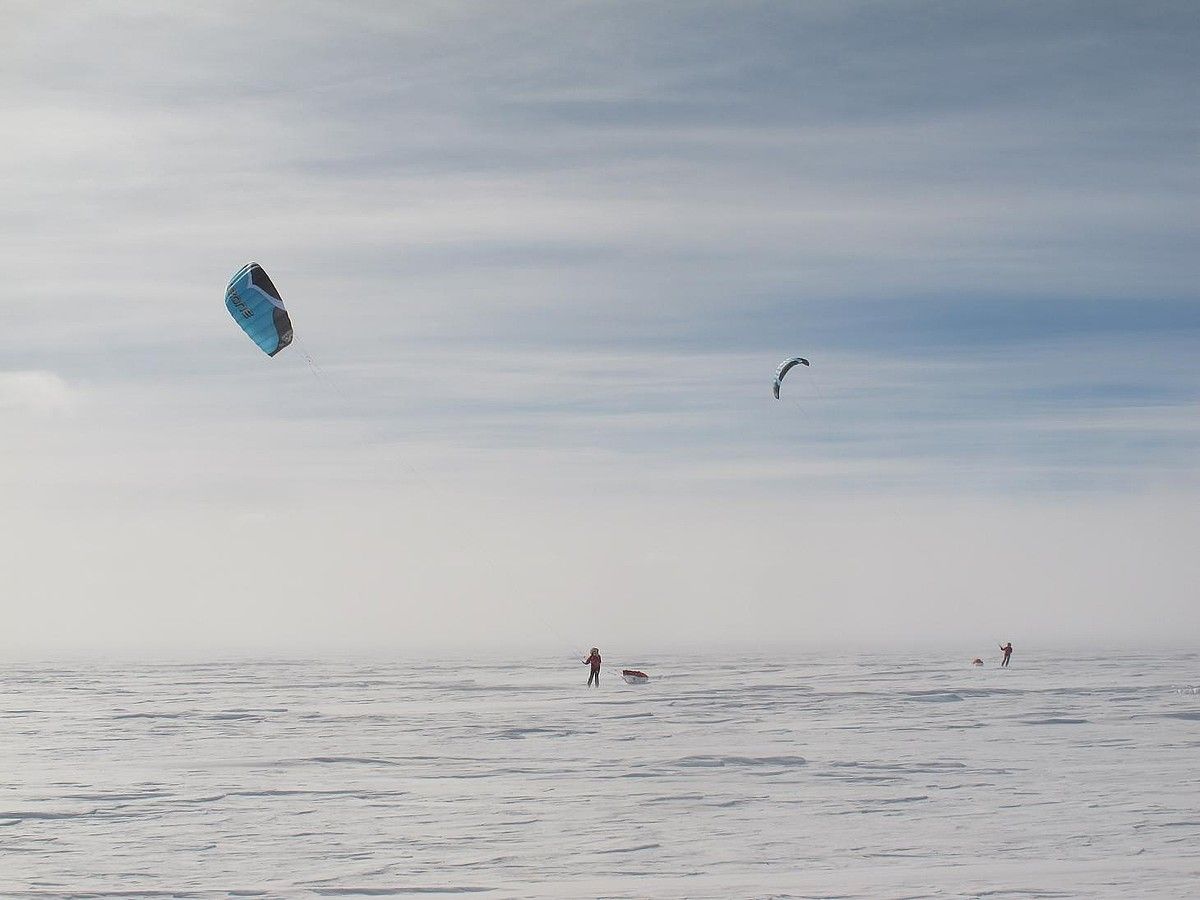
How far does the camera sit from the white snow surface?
955 cm

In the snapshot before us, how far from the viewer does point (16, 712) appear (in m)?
26.9

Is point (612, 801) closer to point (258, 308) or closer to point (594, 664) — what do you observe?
point (258, 308)

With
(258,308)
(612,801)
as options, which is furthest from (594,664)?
(612,801)

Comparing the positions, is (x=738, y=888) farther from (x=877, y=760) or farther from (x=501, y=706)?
(x=501, y=706)

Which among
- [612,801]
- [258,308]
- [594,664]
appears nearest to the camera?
[612,801]

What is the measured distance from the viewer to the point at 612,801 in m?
13.1

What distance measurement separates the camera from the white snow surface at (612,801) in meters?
9.55

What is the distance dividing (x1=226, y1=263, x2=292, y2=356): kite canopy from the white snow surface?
784 cm

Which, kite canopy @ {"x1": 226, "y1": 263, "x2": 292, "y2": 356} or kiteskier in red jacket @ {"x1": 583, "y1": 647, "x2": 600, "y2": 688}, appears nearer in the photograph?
kite canopy @ {"x1": 226, "y1": 263, "x2": 292, "y2": 356}

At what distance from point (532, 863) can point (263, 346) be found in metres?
16.9

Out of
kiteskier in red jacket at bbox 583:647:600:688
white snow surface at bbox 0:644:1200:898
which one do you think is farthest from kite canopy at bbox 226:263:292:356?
kiteskier in red jacket at bbox 583:647:600:688

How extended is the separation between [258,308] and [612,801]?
49.2 feet

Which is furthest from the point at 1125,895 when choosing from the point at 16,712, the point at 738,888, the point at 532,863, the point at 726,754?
the point at 16,712

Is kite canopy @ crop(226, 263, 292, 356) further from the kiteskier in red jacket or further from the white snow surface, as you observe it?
the kiteskier in red jacket
